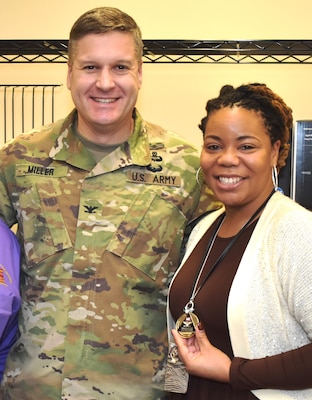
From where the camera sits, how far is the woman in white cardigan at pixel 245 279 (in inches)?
39.4

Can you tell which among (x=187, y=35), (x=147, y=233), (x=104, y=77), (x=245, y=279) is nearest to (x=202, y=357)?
(x=245, y=279)

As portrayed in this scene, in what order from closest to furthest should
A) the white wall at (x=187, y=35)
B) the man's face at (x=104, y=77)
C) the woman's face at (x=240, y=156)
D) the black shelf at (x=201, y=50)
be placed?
the woman's face at (x=240, y=156)
the man's face at (x=104, y=77)
the black shelf at (x=201, y=50)
the white wall at (x=187, y=35)

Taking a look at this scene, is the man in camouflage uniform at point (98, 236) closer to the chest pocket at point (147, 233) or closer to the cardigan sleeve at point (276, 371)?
the chest pocket at point (147, 233)

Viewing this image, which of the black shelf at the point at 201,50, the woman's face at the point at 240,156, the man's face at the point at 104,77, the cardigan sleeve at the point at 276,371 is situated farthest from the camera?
the black shelf at the point at 201,50

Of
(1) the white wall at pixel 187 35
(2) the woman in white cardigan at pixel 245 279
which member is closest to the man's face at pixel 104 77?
(2) the woman in white cardigan at pixel 245 279

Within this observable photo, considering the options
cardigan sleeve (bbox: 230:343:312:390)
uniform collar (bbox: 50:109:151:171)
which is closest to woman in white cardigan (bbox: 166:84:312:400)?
cardigan sleeve (bbox: 230:343:312:390)

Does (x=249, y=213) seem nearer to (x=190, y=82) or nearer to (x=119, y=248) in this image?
(x=119, y=248)

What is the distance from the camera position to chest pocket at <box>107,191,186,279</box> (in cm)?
129

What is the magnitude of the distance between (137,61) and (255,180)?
41 cm

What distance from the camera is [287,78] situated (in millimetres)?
2068

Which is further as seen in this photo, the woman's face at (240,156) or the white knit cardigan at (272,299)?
the woman's face at (240,156)

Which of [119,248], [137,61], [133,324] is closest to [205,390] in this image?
[133,324]

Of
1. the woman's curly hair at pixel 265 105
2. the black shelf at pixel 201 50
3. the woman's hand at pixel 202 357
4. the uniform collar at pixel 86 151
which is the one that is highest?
the black shelf at pixel 201 50

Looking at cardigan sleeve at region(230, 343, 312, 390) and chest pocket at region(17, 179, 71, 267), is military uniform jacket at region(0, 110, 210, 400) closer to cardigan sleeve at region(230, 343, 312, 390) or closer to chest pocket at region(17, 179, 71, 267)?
chest pocket at region(17, 179, 71, 267)
